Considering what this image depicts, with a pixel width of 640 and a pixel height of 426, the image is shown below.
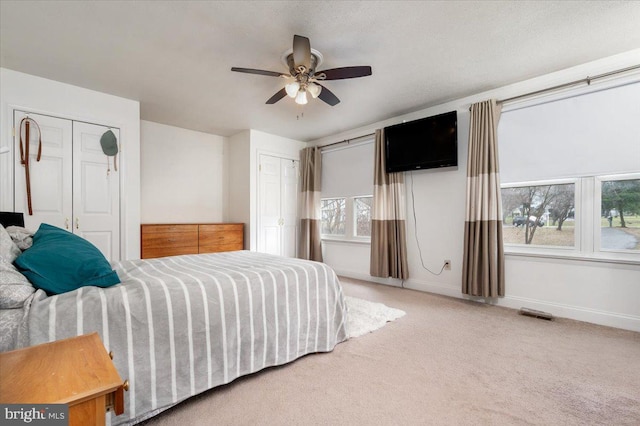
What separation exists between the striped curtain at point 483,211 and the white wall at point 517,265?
192 millimetres

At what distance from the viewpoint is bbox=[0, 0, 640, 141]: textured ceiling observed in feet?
6.62

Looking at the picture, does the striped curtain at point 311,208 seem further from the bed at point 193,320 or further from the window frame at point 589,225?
the window frame at point 589,225

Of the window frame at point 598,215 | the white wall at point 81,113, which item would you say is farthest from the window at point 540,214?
the white wall at point 81,113

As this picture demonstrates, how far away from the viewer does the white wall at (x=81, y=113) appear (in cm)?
281

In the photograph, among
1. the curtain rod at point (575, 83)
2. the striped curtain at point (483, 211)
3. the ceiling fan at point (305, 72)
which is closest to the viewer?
the ceiling fan at point (305, 72)

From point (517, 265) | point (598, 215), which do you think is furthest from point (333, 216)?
point (598, 215)

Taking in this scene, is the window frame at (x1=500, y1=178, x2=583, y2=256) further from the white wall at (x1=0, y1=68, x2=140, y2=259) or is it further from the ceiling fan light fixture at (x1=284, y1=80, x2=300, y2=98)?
the white wall at (x1=0, y1=68, x2=140, y2=259)

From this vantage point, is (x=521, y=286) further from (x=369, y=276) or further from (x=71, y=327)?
(x=71, y=327)

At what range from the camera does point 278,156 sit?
201 inches

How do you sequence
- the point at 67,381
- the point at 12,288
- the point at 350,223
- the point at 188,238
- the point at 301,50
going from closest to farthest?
the point at 67,381 → the point at 12,288 → the point at 301,50 → the point at 188,238 → the point at 350,223

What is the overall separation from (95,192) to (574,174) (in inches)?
205

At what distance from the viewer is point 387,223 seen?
412cm

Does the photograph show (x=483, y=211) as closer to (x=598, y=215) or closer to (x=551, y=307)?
(x=598, y=215)

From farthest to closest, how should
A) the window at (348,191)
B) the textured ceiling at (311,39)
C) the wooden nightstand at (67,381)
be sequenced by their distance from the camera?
the window at (348,191) → the textured ceiling at (311,39) → the wooden nightstand at (67,381)
